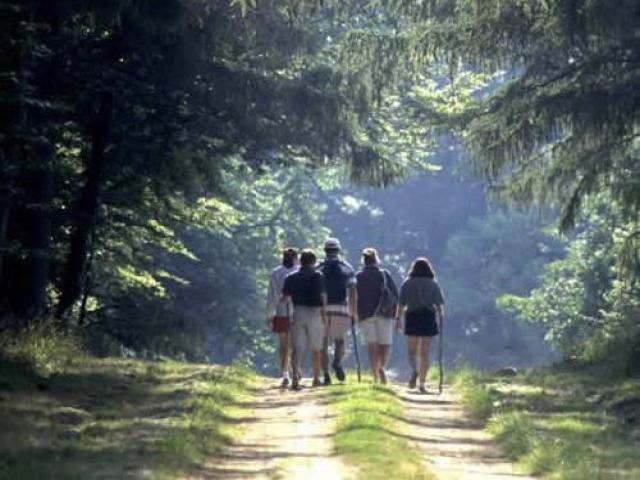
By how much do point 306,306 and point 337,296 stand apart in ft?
2.22

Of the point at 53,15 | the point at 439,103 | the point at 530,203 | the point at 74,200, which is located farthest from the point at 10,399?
the point at 439,103

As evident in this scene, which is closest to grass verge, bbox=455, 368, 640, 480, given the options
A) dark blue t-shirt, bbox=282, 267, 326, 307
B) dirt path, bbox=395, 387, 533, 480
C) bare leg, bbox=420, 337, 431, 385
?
dirt path, bbox=395, 387, 533, 480

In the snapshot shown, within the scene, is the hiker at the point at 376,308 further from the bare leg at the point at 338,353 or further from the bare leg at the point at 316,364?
the bare leg at the point at 316,364

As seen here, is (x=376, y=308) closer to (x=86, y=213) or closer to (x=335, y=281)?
(x=335, y=281)

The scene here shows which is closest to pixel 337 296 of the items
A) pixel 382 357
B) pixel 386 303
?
pixel 386 303

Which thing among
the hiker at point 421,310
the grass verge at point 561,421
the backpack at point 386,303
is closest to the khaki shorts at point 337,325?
the backpack at point 386,303

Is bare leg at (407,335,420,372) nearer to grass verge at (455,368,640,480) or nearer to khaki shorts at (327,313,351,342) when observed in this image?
grass verge at (455,368,640,480)

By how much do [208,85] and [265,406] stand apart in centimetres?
622

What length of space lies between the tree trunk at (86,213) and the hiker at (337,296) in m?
3.92

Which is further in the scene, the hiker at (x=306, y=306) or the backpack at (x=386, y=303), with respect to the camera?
the backpack at (x=386, y=303)

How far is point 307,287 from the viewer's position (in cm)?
1875

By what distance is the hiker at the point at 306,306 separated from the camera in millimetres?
18766

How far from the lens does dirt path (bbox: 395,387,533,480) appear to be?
456 inches

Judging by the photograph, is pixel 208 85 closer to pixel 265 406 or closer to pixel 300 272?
pixel 300 272
